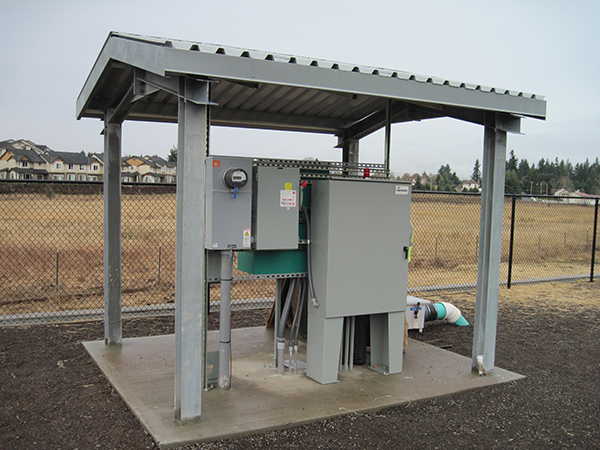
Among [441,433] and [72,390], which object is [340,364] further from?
[72,390]

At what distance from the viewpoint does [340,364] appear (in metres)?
5.03

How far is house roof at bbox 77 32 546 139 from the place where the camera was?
3.41m

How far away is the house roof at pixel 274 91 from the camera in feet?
11.2

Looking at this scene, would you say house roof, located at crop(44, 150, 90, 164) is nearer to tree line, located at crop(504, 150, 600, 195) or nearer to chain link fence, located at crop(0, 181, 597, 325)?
chain link fence, located at crop(0, 181, 597, 325)

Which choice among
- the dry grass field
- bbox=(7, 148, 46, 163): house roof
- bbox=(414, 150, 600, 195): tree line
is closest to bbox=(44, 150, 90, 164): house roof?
bbox=(7, 148, 46, 163): house roof

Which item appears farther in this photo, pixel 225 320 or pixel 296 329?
pixel 296 329

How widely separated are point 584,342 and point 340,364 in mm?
3708

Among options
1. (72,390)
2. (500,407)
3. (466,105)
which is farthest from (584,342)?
(72,390)

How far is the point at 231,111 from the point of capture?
6168mm

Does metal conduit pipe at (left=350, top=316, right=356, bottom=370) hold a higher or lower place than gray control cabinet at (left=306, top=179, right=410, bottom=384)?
lower

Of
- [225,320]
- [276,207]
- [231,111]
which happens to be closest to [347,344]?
[225,320]

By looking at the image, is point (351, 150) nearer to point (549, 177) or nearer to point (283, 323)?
point (283, 323)

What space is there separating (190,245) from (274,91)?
8.46 ft

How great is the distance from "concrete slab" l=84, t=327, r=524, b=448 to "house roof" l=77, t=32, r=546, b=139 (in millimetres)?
2368
